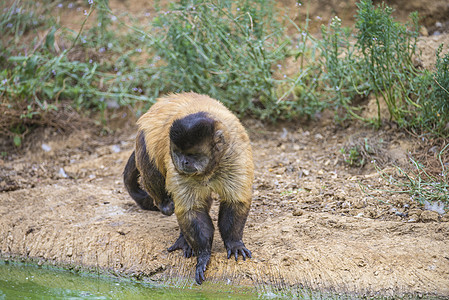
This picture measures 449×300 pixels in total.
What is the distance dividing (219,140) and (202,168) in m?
0.35

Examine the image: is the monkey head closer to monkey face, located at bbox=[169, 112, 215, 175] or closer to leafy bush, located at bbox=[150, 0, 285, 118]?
monkey face, located at bbox=[169, 112, 215, 175]

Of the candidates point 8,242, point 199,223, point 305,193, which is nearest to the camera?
point 199,223

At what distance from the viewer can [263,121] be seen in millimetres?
10336

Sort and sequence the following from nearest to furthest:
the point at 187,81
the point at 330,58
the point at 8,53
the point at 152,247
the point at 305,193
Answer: the point at 152,247, the point at 305,193, the point at 330,58, the point at 187,81, the point at 8,53

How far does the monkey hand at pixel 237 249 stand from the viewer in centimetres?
588

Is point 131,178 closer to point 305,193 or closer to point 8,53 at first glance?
point 305,193

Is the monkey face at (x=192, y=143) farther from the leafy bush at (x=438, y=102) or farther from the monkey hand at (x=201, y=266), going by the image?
the leafy bush at (x=438, y=102)

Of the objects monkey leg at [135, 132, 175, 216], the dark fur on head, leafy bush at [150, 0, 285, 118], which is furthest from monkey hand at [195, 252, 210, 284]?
leafy bush at [150, 0, 285, 118]

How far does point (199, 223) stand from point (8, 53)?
7.80 m

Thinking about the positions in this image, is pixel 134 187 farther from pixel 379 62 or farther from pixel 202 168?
pixel 379 62

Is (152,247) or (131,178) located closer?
(152,247)

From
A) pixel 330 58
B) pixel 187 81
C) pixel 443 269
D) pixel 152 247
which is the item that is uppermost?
pixel 330 58

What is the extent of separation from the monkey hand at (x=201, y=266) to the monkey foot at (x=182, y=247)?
0.39m

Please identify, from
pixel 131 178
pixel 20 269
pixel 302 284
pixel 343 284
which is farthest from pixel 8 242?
pixel 343 284
